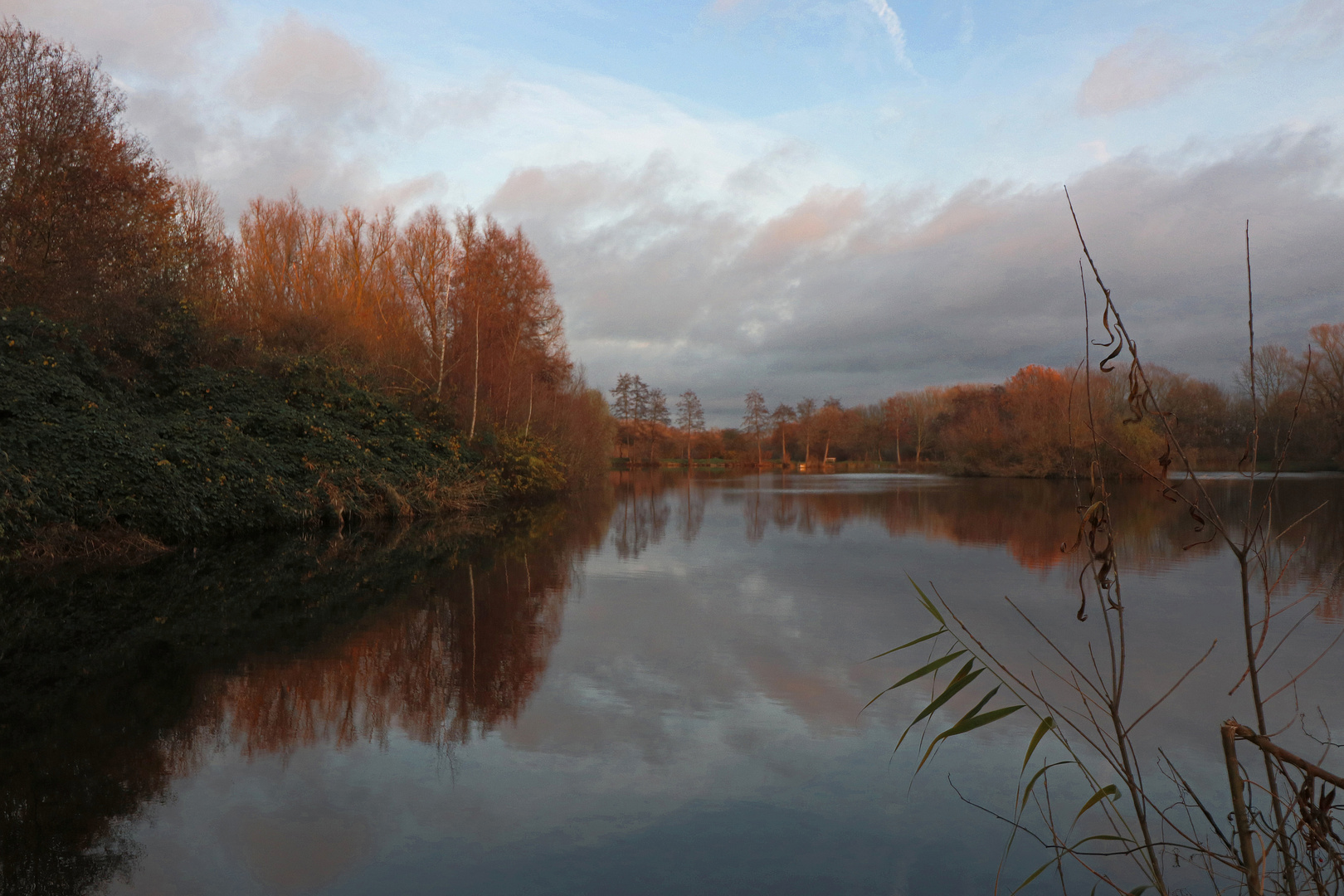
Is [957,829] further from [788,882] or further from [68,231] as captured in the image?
[68,231]

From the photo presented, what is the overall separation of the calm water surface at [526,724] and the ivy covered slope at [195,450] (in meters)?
1.67

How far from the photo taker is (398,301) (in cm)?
2341

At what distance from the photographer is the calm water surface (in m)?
2.92

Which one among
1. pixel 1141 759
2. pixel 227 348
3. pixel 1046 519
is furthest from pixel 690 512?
pixel 1141 759

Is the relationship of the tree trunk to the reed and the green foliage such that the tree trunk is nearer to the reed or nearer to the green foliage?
the green foliage

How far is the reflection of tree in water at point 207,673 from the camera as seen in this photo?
3.24 m

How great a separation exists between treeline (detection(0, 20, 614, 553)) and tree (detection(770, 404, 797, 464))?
45.9 m

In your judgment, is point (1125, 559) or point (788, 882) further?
point (1125, 559)

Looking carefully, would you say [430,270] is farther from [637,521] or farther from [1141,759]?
[1141,759]

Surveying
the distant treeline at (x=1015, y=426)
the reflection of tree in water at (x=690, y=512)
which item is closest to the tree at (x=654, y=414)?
the distant treeline at (x=1015, y=426)

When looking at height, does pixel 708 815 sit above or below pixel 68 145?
below

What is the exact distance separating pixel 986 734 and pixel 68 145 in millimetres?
16983

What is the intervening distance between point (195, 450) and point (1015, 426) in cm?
3732

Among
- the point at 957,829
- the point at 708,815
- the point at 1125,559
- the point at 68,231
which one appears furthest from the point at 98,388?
the point at 1125,559
